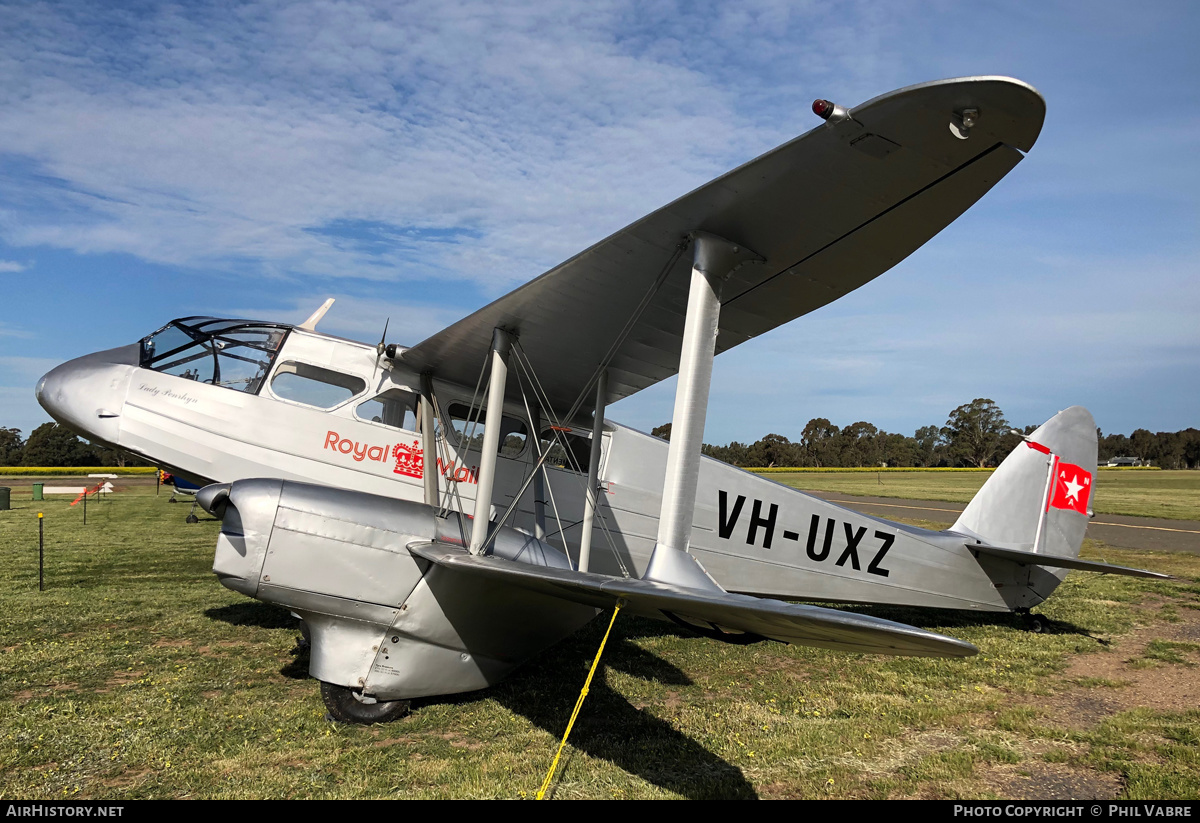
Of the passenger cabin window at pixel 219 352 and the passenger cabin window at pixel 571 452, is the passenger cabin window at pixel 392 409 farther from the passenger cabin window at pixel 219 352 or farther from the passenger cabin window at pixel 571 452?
the passenger cabin window at pixel 571 452

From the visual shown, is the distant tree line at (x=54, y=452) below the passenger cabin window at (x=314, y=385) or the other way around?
below

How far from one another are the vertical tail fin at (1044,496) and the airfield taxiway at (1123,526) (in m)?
4.85

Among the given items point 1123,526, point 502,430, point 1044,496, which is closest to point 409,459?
point 502,430

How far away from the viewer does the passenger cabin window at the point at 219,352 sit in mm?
6352

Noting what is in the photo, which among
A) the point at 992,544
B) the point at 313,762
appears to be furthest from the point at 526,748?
the point at 992,544

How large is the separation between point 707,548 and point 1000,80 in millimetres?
4927

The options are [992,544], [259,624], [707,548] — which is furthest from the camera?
[992,544]

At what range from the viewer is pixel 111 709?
15.6 ft

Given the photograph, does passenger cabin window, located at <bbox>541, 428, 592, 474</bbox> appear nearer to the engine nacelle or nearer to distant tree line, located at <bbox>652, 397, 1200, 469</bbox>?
the engine nacelle

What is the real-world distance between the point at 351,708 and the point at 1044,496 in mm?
7967

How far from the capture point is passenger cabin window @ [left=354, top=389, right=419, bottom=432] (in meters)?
6.41

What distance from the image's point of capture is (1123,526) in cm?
2116

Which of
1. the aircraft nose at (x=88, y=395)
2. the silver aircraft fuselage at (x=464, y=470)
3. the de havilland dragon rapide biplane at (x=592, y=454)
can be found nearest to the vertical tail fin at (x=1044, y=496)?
the de havilland dragon rapide biplane at (x=592, y=454)

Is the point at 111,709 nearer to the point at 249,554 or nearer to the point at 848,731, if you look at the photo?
the point at 249,554
